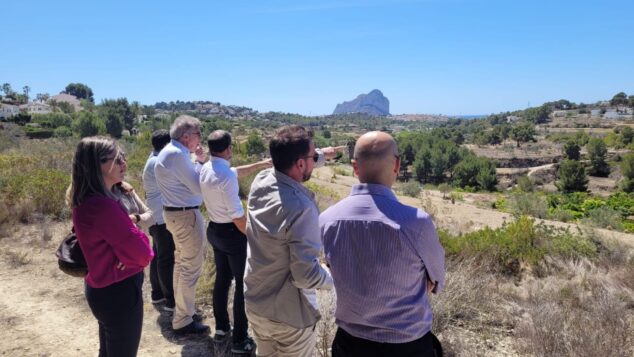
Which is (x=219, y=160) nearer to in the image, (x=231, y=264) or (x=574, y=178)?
(x=231, y=264)

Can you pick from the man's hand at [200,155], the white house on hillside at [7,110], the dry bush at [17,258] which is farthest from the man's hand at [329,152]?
the white house on hillside at [7,110]

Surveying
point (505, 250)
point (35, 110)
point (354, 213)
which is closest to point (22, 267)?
point (354, 213)

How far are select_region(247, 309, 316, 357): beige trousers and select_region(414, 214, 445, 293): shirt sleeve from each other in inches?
29.7

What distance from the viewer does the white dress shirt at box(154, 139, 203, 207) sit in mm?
3461

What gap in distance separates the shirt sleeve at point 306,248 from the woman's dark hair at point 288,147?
0.26m

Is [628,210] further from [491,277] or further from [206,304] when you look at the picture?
[206,304]

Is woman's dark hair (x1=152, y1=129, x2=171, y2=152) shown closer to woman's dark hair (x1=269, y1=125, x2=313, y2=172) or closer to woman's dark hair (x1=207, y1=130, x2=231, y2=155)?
woman's dark hair (x1=207, y1=130, x2=231, y2=155)

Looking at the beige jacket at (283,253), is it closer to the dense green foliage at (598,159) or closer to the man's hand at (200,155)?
the man's hand at (200,155)

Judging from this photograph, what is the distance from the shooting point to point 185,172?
3.47 metres

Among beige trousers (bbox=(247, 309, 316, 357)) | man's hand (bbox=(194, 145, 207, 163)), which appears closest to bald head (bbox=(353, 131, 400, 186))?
beige trousers (bbox=(247, 309, 316, 357))

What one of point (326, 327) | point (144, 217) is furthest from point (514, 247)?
point (144, 217)

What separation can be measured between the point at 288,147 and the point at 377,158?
44cm

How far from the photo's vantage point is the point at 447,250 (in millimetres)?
6039

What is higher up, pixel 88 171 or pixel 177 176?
pixel 88 171
